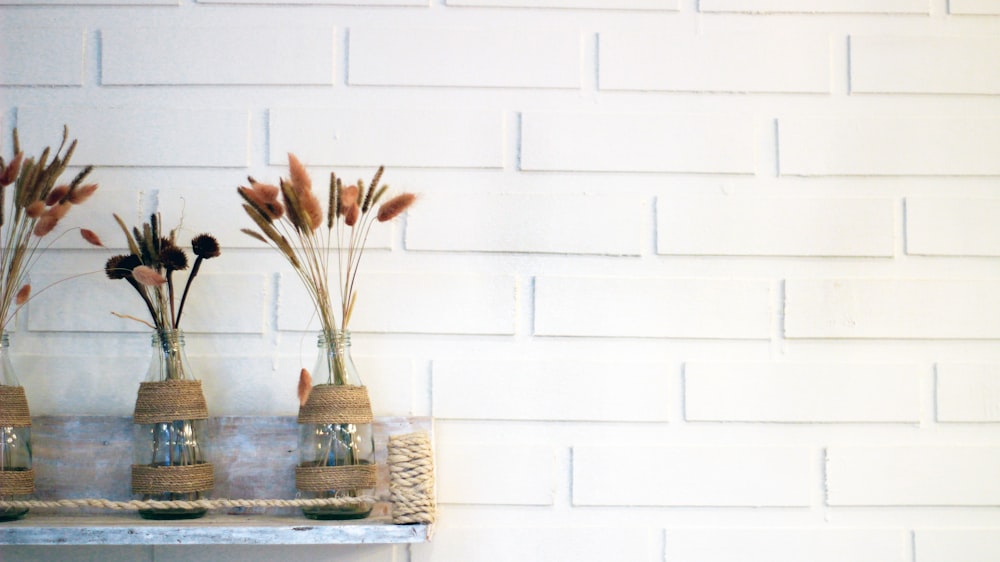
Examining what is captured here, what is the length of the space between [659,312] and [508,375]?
0.22 meters

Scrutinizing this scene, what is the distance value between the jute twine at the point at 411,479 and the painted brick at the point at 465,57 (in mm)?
495

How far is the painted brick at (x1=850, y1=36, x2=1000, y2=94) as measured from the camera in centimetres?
132

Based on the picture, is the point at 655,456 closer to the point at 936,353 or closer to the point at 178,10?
the point at 936,353

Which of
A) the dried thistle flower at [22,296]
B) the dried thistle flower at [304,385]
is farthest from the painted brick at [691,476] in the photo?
the dried thistle flower at [22,296]

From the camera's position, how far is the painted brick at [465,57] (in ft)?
4.28

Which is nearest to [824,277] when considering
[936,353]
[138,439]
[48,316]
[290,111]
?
[936,353]

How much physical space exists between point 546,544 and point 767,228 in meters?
0.52

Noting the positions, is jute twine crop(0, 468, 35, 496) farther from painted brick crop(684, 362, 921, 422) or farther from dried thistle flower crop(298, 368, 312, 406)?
painted brick crop(684, 362, 921, 422)

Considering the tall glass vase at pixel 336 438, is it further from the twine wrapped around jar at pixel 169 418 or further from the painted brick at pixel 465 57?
the painted brick at pixel 465 57

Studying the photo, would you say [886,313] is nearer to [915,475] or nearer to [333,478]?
[915,475]

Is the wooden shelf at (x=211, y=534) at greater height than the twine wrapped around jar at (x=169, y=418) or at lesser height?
lesser

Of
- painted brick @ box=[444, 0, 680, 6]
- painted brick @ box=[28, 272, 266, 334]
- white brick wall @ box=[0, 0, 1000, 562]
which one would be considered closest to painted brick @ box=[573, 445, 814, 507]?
white brick wall @ box=[0, 0, 1000, 562]

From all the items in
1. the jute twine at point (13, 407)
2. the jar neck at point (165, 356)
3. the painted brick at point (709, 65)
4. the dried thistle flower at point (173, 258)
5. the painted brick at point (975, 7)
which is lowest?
the jute twine at point (13, 407)

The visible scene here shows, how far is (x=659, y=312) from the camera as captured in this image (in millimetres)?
1287
